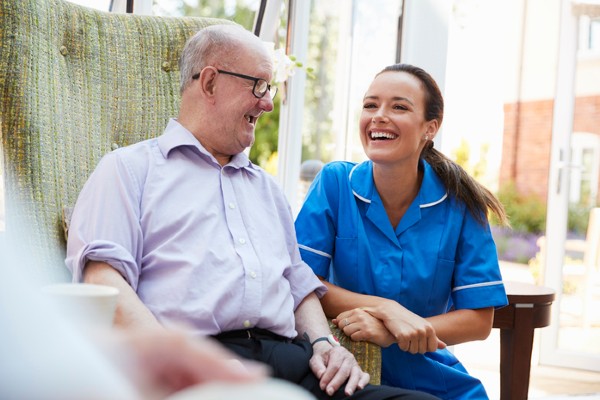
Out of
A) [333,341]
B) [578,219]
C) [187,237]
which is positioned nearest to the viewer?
[187,237]

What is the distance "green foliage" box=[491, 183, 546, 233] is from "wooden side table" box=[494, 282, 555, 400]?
3.95 metres

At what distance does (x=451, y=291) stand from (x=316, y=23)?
5.65 ft

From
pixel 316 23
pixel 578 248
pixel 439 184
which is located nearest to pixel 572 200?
pixel 578 248

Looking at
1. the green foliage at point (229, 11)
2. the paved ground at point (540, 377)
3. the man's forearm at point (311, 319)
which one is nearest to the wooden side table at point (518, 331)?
the man's forearm at point (311, 319)

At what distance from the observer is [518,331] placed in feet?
7.18

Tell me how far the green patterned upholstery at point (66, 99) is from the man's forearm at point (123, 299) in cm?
18

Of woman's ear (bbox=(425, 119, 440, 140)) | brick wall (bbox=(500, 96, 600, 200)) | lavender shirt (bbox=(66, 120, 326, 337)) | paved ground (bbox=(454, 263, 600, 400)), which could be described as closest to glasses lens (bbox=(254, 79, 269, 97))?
lavender shirt (bbox=(66, 120, 326, 337))

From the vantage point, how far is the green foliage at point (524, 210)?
20.0 ft

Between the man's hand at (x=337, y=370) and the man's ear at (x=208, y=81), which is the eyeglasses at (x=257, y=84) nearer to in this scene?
the man's ear at (x=208, y=81)

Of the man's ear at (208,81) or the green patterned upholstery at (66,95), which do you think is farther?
the man's ear at (208,81)

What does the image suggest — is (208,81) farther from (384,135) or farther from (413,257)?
(413,257)

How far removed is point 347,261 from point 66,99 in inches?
30.8

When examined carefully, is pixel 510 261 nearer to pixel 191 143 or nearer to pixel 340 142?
pixel 340 142

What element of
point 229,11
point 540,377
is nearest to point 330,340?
point 229,11
